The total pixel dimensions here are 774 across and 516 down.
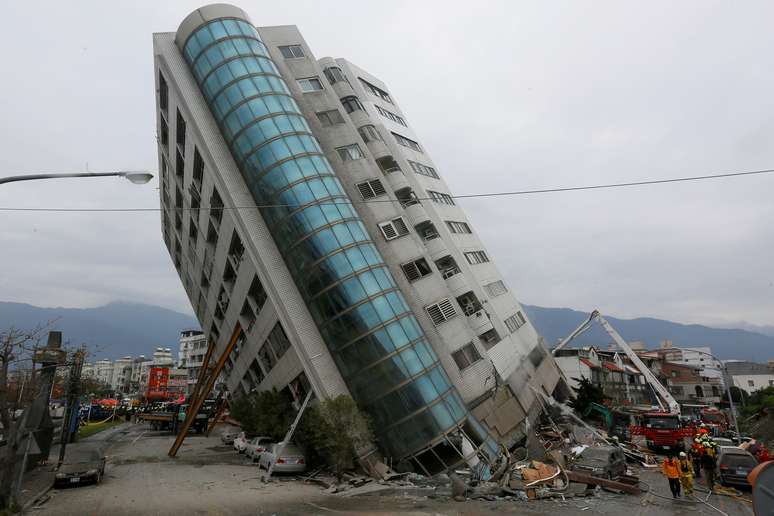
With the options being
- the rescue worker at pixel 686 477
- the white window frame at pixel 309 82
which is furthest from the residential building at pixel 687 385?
the white window frame at pixel 309 82

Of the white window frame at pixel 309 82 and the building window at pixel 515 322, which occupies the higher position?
the white window frame at pixel 309 82

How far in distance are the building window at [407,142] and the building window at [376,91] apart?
6.12m

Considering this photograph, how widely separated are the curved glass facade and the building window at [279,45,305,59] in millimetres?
4798

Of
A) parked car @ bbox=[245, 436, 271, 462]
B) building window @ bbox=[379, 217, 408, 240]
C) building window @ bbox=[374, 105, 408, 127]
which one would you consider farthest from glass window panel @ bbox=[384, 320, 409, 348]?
building window @ bbox=[374, 105, 408, 127]

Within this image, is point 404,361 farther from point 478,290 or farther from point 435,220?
point 435,220

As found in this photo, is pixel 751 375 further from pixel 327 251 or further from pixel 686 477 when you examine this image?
pixel 327 251

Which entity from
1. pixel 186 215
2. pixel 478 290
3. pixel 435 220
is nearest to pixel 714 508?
pixel 478 290

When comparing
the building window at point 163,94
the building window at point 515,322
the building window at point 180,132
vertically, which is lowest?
the building window at point 515,322

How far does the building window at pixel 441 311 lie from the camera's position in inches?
1152

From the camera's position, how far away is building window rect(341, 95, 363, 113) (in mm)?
37688

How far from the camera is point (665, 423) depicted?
2975 centimetres

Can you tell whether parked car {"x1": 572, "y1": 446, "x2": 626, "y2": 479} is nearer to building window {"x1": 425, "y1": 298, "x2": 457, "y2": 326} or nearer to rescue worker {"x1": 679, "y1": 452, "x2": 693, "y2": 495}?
rescue worker {"x1": 679, "y1": 452, "x2": 693, "y2": 495}

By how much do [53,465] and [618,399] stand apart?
216 ft

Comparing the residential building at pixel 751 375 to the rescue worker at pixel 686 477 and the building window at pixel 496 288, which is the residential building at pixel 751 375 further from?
the rescue worker at pixel 686 477
